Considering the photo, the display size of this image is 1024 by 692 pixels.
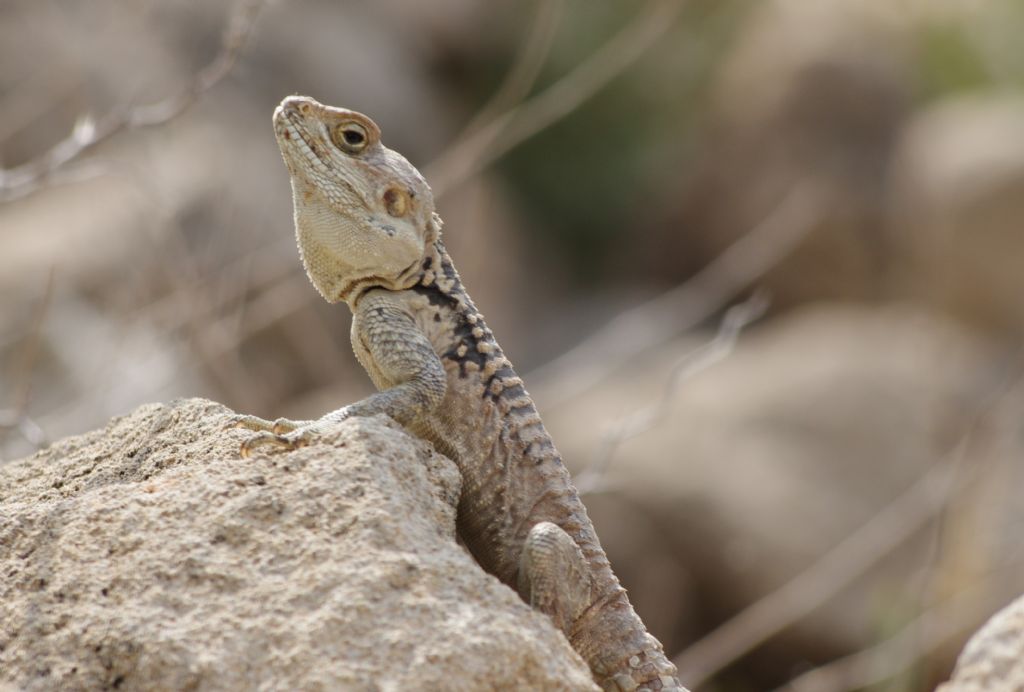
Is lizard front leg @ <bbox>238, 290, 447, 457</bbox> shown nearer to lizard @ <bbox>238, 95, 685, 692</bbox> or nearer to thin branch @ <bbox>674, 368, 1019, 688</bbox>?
lizard @ <bbox>238, 95, 685, 692</bbox>

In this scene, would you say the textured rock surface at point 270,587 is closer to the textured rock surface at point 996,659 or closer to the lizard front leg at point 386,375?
the lizard front leg at point 386,375

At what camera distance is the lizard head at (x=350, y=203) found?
3.88 meters

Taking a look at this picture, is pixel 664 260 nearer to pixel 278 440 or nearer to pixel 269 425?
pixel 269 425

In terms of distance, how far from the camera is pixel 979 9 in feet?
61.9

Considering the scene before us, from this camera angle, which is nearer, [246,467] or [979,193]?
[246,467]

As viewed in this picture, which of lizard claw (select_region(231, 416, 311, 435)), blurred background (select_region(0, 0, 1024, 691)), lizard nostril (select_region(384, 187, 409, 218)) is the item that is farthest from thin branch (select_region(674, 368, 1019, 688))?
lizard claw (select_region(231, 416, 311, 435))

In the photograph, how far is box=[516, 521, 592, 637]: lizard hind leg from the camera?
3.46 metres

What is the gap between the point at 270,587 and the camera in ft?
9.40

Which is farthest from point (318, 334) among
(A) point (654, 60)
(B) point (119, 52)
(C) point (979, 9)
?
(C) point (979, 9)

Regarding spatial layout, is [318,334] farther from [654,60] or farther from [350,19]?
[654,60]

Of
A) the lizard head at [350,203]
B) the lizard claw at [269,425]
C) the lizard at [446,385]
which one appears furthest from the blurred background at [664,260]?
the lizard claw at [269,425]

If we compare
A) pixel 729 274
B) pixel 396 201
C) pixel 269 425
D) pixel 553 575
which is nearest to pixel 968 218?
pixel 729 274

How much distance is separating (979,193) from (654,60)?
18.1ft

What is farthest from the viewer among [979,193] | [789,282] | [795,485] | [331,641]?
[789,282]
